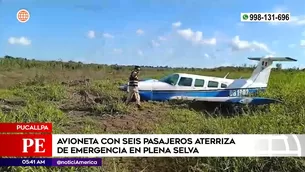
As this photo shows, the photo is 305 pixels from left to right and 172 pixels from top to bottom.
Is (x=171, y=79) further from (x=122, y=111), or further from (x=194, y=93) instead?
(x=122, y=111)

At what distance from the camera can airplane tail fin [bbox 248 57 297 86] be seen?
263 cm

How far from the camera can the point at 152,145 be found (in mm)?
2348

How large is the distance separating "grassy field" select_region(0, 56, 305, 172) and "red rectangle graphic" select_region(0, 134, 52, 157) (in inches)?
4.0

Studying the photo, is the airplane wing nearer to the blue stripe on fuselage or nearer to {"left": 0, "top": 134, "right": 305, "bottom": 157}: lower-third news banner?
the blue stripe on fuselage

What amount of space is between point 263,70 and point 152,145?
3.61ft

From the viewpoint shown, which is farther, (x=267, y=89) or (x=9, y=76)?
(x=267, y=89)

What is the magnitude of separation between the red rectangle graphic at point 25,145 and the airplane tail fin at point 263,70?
1.50 m

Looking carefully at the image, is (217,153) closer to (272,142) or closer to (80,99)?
(272,142)

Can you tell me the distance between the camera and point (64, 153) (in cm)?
229

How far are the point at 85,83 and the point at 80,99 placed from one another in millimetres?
153

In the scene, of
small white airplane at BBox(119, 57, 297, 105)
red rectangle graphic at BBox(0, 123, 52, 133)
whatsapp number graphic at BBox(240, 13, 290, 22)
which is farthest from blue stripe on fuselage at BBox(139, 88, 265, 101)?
red rectangle graphic at BBox(0, 123, 52, 133)

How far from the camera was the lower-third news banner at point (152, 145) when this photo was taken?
2.29 m

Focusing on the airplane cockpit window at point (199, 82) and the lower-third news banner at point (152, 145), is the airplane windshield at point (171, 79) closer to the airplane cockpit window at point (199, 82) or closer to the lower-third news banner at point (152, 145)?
the airplane cockpit window at point (199, 82)

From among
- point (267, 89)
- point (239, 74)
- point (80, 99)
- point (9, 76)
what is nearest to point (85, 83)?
point (80, 99)
